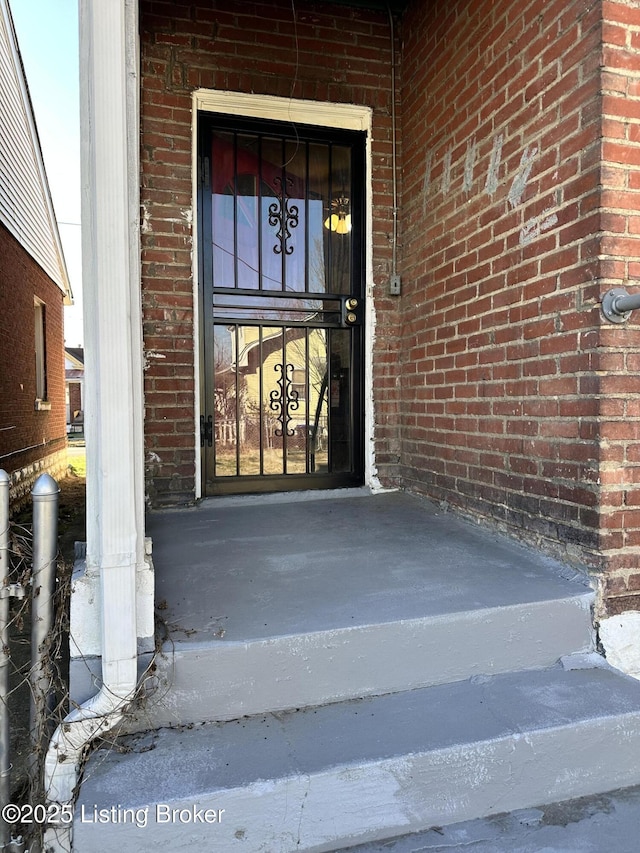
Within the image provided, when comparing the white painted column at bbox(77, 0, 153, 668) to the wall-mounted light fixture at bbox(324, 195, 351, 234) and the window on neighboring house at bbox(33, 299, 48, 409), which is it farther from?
the window on neighboring house at bbox(33, 299, 48, 409)

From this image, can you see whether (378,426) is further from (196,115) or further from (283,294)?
(196,115)

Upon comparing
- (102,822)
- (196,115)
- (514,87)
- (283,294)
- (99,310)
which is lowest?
(102,822)

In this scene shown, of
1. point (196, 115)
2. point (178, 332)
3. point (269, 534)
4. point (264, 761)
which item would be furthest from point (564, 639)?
point (196, 115)

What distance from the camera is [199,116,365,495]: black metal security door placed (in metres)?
3.31

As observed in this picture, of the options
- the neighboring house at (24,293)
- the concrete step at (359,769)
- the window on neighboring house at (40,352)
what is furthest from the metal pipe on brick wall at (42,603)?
the window on neighboring house at (40,352)

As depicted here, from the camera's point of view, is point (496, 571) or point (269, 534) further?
point (269, 534)

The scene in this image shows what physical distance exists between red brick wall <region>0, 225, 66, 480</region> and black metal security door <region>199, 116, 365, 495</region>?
522cm

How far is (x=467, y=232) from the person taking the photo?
9.02ft

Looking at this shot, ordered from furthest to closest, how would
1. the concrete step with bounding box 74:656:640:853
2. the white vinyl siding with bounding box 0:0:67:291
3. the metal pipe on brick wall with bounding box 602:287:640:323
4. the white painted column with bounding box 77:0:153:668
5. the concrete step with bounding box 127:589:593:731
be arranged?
the white vinyl siding with bounding box 0:0:67:291, the metal pipe on brick wall with bounding box 602:287:640:323, the concrete step with bounding box 127:589:593:731, the white painted column with bounding box 77:0:153:668, the concrete step with bounding box 74:656:640:853

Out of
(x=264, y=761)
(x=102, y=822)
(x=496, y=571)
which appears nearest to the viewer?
(x=102, y=822)

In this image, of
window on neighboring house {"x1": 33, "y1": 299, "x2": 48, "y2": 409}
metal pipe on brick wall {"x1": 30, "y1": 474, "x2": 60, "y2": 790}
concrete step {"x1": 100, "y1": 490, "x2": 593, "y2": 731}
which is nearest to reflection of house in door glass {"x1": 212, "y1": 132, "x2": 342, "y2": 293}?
concrete step {"x1": 100, "y1": 490, "x2": 593, "y2": 731}

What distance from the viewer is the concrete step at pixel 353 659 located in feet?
4.78

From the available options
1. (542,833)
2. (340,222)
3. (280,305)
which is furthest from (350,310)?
(542,833)

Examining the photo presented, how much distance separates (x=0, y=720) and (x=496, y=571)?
65.2 inches
